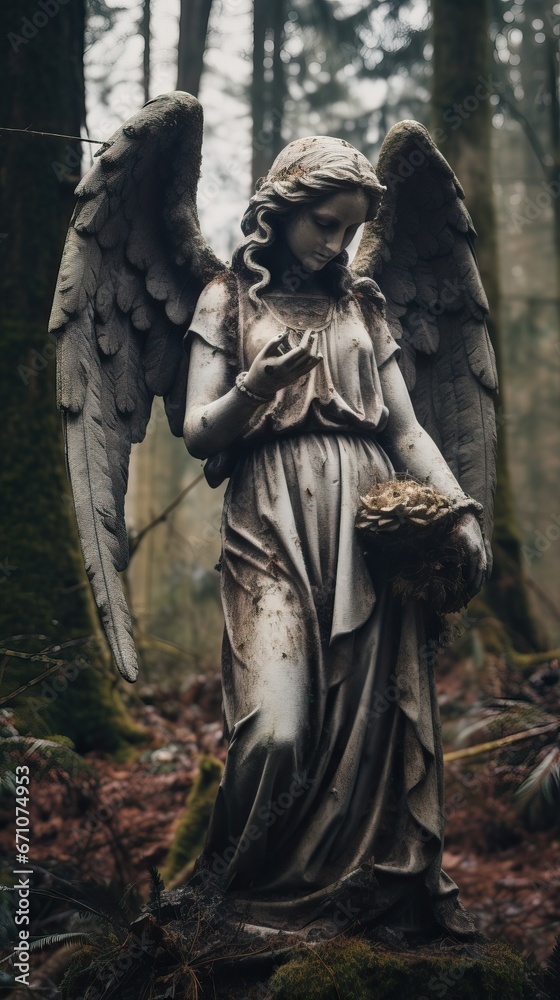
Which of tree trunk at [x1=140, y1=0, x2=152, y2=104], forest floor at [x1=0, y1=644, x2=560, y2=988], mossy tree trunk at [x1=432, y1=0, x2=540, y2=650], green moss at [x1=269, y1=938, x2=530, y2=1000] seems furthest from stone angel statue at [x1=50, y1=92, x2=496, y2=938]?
tree trunk at [x1=140, y1=0, x2=152, y2=104]

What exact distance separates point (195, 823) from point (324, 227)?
376 centimetres

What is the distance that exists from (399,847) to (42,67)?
6.27 m

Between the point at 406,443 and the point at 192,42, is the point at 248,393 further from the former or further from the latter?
the point at 192,42

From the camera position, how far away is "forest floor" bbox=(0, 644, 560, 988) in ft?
20.8

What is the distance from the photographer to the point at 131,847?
6793 millimetres

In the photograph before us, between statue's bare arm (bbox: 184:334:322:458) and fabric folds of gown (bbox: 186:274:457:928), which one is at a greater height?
statue's bare arm (bbox: 184:334:322:458)

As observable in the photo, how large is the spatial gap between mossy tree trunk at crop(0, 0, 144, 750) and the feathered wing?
2786 millimetres

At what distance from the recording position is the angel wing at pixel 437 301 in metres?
5.06

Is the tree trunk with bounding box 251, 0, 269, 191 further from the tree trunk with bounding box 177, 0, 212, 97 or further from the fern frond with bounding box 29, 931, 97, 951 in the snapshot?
the fern frond with bounding box 29, 931, 97, 951

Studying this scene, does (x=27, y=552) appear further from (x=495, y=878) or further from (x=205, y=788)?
(x=495, y=878)

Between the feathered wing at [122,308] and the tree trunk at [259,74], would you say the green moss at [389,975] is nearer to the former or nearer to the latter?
the feathered wing at [122,308]

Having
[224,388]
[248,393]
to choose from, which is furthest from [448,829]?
[248,393]

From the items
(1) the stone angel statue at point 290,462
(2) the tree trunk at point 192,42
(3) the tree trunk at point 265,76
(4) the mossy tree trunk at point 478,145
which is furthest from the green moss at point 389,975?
(3) the tree trunk at point 265,76

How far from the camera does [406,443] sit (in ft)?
15.1
